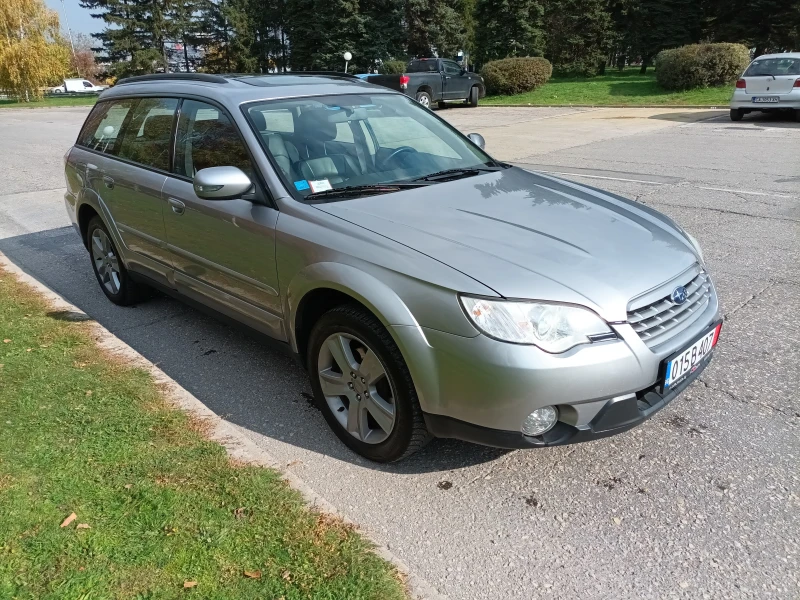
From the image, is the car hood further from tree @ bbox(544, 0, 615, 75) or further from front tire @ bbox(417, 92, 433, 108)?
tree @ bbox(544, 0, 615, 75)

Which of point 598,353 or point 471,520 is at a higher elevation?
point 598,353

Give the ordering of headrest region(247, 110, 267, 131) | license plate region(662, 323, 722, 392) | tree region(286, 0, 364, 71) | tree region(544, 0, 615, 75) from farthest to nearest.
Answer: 1. tree region(286, 0, 364, 71)
2. tree region(544, 0, 615, 75)
3. headrest region(247, 110, 267, 131)
4. license plate region(662, 323, 722, 392)

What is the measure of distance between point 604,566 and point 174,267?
3090 millimetres

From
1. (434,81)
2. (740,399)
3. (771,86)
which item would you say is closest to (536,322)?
(740,399)

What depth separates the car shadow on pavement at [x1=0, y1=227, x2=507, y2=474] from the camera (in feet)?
10.4

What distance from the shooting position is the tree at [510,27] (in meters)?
33.2

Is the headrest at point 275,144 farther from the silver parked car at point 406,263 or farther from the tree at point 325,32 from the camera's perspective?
the tree at point 325,32

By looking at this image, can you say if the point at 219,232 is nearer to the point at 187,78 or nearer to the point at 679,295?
the point at 187,78

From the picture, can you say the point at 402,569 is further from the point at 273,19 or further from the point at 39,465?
the point at 273,19

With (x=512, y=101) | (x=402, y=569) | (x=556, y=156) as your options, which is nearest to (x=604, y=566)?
(x=402, y=569)

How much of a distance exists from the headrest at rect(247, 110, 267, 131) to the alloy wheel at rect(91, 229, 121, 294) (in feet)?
7.01

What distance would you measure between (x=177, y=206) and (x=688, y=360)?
2954 mm

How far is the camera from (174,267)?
418cm

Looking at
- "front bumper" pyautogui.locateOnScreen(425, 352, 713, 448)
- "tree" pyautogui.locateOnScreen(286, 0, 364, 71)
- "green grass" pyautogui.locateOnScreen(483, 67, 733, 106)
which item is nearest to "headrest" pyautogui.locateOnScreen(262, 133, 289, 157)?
"front bumper" pyautogui.locateOnScreen(425, 352, 713, 448)
